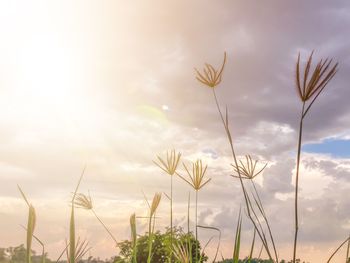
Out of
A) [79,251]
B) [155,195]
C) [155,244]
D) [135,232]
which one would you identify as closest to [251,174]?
[155,195]

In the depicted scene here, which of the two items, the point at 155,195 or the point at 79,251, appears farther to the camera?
the point at 155,195

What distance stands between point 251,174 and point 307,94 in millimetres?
1523

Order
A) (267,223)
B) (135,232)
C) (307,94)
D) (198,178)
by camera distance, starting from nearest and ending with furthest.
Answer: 1. (307,94)
2. (135,232)
3. (267,223)
4. (198,178)

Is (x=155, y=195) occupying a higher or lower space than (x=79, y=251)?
higher

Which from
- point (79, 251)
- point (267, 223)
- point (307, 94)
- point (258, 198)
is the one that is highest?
point (307, 94)

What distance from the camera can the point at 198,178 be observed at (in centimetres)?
483

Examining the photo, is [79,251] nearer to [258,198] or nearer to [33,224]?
[33,224]

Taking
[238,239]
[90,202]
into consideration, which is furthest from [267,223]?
[90,202]

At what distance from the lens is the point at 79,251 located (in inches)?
133

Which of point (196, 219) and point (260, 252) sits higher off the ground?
point (196, 219)

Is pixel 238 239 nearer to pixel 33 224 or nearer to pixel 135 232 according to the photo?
pixel 135 232

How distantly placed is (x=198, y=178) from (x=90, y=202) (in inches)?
45.8

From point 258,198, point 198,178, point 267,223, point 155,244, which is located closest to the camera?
point 267,223

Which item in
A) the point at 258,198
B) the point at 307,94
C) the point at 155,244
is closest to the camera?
the point at 307,94
